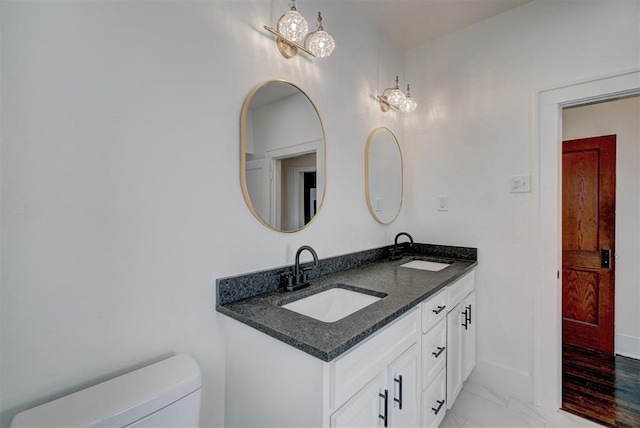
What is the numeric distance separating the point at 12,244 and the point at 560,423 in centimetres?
273

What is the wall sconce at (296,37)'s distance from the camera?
1323mm

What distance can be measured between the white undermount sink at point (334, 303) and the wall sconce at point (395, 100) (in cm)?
149

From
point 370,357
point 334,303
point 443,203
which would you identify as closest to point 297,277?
point 334,303

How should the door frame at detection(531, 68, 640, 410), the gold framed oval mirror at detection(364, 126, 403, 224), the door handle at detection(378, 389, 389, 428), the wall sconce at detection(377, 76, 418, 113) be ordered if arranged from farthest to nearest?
the wall sconce at detection(377, 76, 418, 113) → the gold framed oval mirror at detection(364, 126, 403, 224) → the door frame at detection(531, 68, 640, 410) → the door handle at detection(378, 389, 389, 428)

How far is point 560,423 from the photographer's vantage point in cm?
171

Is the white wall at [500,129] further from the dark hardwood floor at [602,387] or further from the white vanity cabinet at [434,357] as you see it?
the white vanity cabinet at [434,357]

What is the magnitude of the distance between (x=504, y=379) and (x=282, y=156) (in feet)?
7.16

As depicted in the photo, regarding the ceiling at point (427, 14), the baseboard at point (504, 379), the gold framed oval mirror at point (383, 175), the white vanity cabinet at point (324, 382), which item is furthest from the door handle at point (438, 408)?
the ceiling at point (427, 14)

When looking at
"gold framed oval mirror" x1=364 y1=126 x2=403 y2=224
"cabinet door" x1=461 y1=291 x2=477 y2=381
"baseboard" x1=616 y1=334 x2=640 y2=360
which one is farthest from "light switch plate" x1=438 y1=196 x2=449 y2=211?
"baseboard" x1=616 y1=334 x2=640 y2=360

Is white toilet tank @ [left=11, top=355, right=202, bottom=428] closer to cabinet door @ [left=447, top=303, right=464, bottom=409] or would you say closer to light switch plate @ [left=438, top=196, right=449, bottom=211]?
cabinet door @ [left=447, top=303, right=464, bottom=409]

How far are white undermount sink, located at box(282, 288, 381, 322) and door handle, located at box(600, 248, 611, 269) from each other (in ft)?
8.21

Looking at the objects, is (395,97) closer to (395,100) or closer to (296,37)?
(395,100)

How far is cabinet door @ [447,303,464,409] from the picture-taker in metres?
1.63

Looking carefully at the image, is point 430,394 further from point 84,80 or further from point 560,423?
point 84,80
